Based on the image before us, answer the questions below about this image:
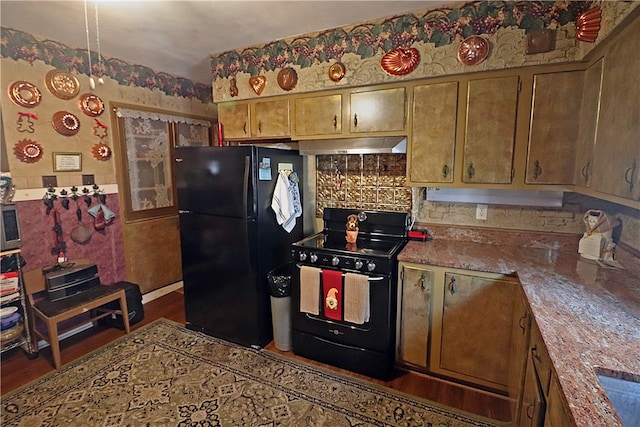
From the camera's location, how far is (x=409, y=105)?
2377 millimetres

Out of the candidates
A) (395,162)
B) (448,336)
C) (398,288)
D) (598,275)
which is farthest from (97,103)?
(598,275)

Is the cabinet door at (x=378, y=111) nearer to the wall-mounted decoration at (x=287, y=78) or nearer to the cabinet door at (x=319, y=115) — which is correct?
the cabinet door at (x=319, y=115)

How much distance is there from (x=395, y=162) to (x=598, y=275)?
1541 millimetres

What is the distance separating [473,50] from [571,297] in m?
1.59

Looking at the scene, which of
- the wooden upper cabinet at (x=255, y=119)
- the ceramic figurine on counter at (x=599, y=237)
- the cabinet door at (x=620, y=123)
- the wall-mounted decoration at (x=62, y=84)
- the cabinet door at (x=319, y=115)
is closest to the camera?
the cabinet door at (x=620, y=123)

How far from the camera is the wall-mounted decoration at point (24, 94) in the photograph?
2.50 m

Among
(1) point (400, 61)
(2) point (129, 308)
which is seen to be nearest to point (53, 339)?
(2) point (129, 308)

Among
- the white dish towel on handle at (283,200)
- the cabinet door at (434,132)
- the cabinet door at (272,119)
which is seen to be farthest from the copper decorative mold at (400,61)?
the white dish towel on handle at (283,200)

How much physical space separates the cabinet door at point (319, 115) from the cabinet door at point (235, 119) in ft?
1.75

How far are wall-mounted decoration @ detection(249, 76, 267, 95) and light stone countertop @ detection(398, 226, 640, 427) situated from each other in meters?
1.83

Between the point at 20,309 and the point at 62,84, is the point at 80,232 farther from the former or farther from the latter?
the point at 62,84

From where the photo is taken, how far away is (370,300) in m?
2.29

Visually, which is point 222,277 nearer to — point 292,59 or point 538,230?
point 292,59

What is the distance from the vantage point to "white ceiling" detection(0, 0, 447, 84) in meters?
2.10
